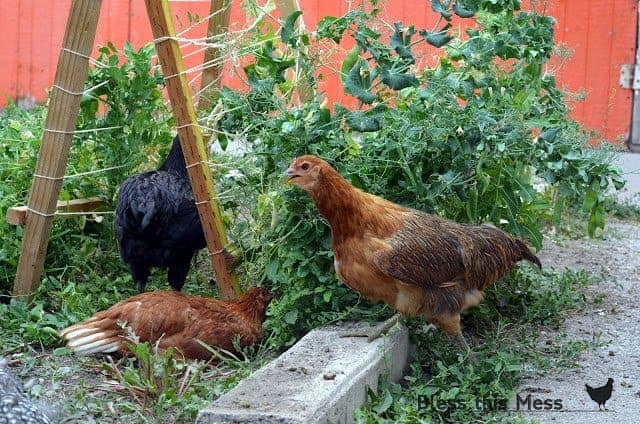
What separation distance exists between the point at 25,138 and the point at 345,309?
2823 millimetres

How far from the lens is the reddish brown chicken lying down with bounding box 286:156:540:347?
170 inches

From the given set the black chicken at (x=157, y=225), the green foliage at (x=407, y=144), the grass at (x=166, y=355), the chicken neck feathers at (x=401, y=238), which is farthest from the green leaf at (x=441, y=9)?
the black chicken at (x=157, y=225)

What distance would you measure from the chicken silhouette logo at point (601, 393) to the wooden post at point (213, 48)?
9.75 ft

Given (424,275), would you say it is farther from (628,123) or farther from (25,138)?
(628,123)

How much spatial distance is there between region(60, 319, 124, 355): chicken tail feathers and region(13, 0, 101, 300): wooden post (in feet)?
2.49

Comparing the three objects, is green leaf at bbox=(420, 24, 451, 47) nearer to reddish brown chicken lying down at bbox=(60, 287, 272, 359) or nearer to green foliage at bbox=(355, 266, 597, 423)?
green foliage at bbox=(355, 266, 597, 423)

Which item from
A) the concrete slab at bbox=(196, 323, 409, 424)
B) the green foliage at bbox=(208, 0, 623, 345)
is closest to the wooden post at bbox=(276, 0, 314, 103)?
the green foliage at bbox=(208, 0, 623, 345)

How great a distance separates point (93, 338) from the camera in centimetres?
469

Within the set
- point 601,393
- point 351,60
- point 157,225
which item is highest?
point 351,60

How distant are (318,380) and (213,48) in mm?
2994

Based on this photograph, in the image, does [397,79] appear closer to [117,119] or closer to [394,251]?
[394,251]

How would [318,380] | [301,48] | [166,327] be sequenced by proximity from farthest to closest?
[301,48] → [166,327] → [318,380]

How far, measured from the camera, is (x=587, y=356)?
4918 millimetres

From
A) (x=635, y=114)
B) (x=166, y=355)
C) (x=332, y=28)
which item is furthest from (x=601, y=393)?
(x=635, y=114)
